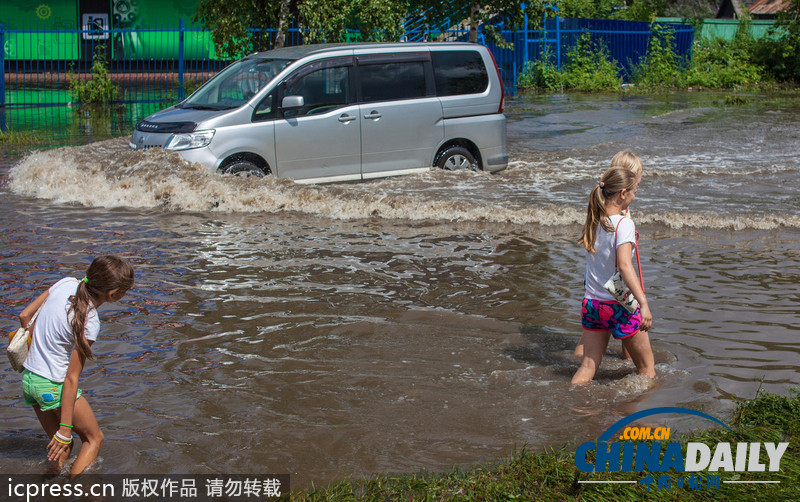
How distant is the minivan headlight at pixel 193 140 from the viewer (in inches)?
391

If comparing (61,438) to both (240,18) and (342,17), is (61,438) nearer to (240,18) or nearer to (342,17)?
(342,17)

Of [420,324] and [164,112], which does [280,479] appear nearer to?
[420,324]

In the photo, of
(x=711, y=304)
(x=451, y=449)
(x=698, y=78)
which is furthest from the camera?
(x=698, y=78)

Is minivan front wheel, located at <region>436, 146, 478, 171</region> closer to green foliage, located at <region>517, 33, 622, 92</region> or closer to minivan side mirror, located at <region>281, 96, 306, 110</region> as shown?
minivan side mirror, located at <region>281, 96, 306, 110</region>

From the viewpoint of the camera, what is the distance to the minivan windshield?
10.4 metres

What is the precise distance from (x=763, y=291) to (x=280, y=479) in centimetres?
468

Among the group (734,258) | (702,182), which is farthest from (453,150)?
(734,258)

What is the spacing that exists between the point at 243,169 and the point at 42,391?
21.5ft

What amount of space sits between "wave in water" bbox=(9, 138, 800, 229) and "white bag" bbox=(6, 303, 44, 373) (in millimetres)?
5928

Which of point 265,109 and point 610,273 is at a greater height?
point 265,109

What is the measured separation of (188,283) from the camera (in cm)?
689

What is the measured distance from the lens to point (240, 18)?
17.9m

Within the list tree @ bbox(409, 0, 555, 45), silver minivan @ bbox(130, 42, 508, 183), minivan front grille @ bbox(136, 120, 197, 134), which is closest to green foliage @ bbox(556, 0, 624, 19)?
tree @ bbox(409, 0, 555, 45)

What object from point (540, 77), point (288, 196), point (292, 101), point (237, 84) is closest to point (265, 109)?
point (292, 101)
